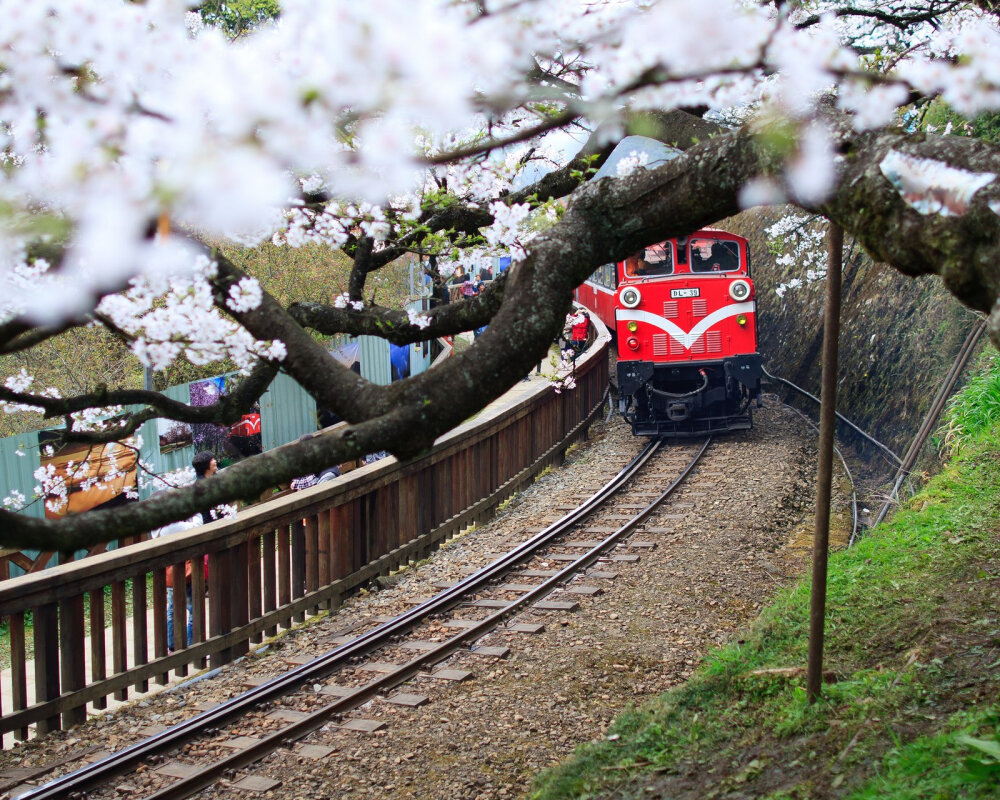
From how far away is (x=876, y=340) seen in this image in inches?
597

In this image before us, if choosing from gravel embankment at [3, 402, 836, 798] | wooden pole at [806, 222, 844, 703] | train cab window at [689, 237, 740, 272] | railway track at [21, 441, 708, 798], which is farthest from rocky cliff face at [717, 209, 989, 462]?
wooden pole at [806, 222, 844, 703]

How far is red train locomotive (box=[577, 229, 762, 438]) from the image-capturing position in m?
14.9

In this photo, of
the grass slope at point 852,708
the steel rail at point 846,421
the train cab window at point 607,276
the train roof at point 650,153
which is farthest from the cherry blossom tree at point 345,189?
the train cab window at point 607,276

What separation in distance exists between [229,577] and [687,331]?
9.64 m

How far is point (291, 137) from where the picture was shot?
2.15 m

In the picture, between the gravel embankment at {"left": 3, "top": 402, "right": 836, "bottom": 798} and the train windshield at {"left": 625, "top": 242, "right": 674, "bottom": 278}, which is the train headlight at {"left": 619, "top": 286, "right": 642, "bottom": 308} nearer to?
the train windshield at {"left": 625, "top": 242, "right": 674, "bottom": 278}

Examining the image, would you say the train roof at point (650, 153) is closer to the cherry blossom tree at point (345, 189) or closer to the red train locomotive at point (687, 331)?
the cherry blossom tree at point (345, 189)

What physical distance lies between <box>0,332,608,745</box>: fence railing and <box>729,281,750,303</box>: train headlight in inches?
191

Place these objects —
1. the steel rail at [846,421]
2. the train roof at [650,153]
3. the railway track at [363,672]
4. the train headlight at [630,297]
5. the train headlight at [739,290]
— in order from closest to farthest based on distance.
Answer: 1. the train roof at [650,153]
2. the railway track at [363,672]
3. the steel rail at [846,421]
4. the train headlight at [739,290]
5. the train headlight at [630,297]

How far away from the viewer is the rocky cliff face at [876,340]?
12.6 metres

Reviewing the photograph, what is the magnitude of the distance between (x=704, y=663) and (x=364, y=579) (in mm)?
3943

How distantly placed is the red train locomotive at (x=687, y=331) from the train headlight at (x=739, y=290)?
0.02m

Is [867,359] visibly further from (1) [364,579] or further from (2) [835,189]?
(2) [835,189]

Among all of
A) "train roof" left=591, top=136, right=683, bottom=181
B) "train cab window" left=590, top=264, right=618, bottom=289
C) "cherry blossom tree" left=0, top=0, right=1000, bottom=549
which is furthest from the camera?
"train cab window" left=590, top=264, right=618, bottom=289
